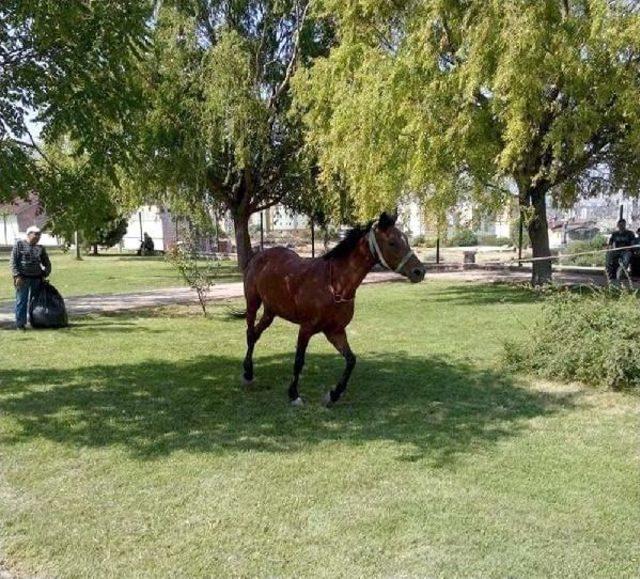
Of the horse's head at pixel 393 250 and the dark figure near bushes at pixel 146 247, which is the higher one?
the dark figure near bushes at pixel 146 247

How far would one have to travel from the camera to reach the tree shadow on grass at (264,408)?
5.91m

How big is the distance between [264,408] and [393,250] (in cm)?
203

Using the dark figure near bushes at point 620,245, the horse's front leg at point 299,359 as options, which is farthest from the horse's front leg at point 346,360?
the dark figure near bushes at point 620,245

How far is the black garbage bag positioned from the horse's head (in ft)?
25.1

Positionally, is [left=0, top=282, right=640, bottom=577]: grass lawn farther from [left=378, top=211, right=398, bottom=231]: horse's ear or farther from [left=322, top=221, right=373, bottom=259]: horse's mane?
[left=378, top=211, right=398, bottom=231]: horse's ear

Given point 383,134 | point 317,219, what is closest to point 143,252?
point 317,219

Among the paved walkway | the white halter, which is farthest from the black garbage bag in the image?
the white halter

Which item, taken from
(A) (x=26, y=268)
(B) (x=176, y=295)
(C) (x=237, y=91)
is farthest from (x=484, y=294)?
(A) (x=26, y=268)

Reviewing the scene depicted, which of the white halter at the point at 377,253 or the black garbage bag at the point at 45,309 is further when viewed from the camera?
the black garbage bag at the point at 45,309

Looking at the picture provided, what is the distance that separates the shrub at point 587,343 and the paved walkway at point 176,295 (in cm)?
919

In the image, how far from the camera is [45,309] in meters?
12.2

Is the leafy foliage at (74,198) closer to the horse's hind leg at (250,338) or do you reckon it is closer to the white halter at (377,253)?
the horse's hind leg at (250,338)

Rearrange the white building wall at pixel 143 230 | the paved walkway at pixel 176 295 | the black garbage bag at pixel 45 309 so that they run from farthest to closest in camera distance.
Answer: the white building wall at pixel 143 230 < the paved walkway at pixel 176 295 < the black garbage bag at pixel 45 309

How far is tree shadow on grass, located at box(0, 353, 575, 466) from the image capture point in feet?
19.4
